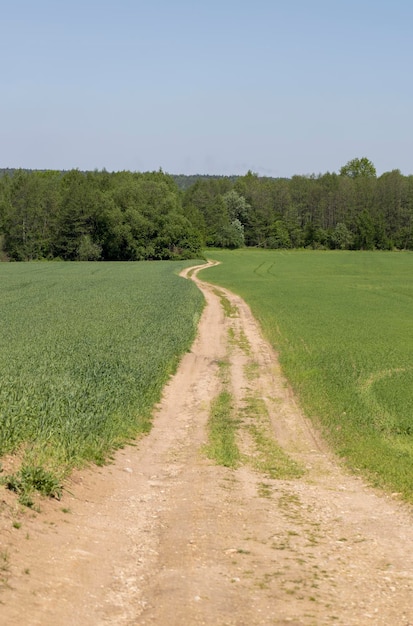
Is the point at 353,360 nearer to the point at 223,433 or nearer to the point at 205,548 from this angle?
the point at 223,433

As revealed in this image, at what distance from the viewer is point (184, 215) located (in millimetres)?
142625

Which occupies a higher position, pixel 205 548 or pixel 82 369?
pixel 82 369

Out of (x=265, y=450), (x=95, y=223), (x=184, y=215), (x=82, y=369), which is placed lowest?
(x=265, y=450)

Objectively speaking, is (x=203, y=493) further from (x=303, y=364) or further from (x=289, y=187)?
(x=289, y=187)

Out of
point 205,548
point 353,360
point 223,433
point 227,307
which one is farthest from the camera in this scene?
point 227,307

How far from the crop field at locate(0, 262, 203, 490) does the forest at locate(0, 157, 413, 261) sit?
71101mm

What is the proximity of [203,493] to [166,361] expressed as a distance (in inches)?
506

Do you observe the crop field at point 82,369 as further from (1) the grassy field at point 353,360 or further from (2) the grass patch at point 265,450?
(1) the grassy field at point 353,360

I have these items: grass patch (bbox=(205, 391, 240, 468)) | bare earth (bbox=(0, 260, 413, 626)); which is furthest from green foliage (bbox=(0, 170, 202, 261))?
bare earth (bbox=(0, 260, 413, 626))

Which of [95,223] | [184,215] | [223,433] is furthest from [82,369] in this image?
[184,215]

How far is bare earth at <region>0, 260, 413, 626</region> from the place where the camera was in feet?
25.8

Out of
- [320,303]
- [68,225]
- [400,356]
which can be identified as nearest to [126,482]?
[400,356]

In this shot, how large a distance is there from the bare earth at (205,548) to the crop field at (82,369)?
30.7 inches

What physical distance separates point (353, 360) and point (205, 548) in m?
17.5
